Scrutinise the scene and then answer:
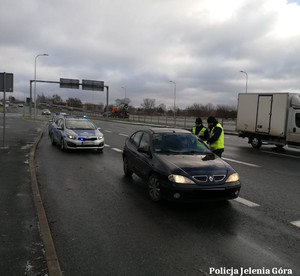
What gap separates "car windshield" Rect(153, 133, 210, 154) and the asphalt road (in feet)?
3.54

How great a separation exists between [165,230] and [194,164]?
155cm

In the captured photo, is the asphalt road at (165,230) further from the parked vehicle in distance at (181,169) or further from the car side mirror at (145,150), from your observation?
the car side mirror at (145,150)

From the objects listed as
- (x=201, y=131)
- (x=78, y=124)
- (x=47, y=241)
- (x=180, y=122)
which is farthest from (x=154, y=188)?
(x=180, y=122)

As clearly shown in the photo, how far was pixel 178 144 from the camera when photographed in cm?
712

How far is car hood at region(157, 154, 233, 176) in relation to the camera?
573 cm

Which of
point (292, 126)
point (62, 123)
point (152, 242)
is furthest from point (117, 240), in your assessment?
point (292, 126)

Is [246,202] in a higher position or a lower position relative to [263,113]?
lower

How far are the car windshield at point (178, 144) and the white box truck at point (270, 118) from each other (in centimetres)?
996

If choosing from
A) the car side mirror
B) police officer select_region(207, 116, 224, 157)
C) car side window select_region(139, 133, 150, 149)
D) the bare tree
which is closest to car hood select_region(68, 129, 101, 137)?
car side window select_region(139, 133, 150, 149)

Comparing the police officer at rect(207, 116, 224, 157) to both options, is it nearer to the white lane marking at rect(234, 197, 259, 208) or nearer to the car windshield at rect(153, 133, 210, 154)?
the car windshield at rect(153, 133, 210, 154)

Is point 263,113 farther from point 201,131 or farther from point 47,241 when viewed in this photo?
point 47,241

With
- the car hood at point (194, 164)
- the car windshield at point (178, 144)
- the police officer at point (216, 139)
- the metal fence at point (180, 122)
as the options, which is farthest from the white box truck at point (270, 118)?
the metal fence at point (180, 122)

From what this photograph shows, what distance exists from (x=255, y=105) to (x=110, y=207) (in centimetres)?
1377

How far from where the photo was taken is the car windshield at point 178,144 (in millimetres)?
6852
